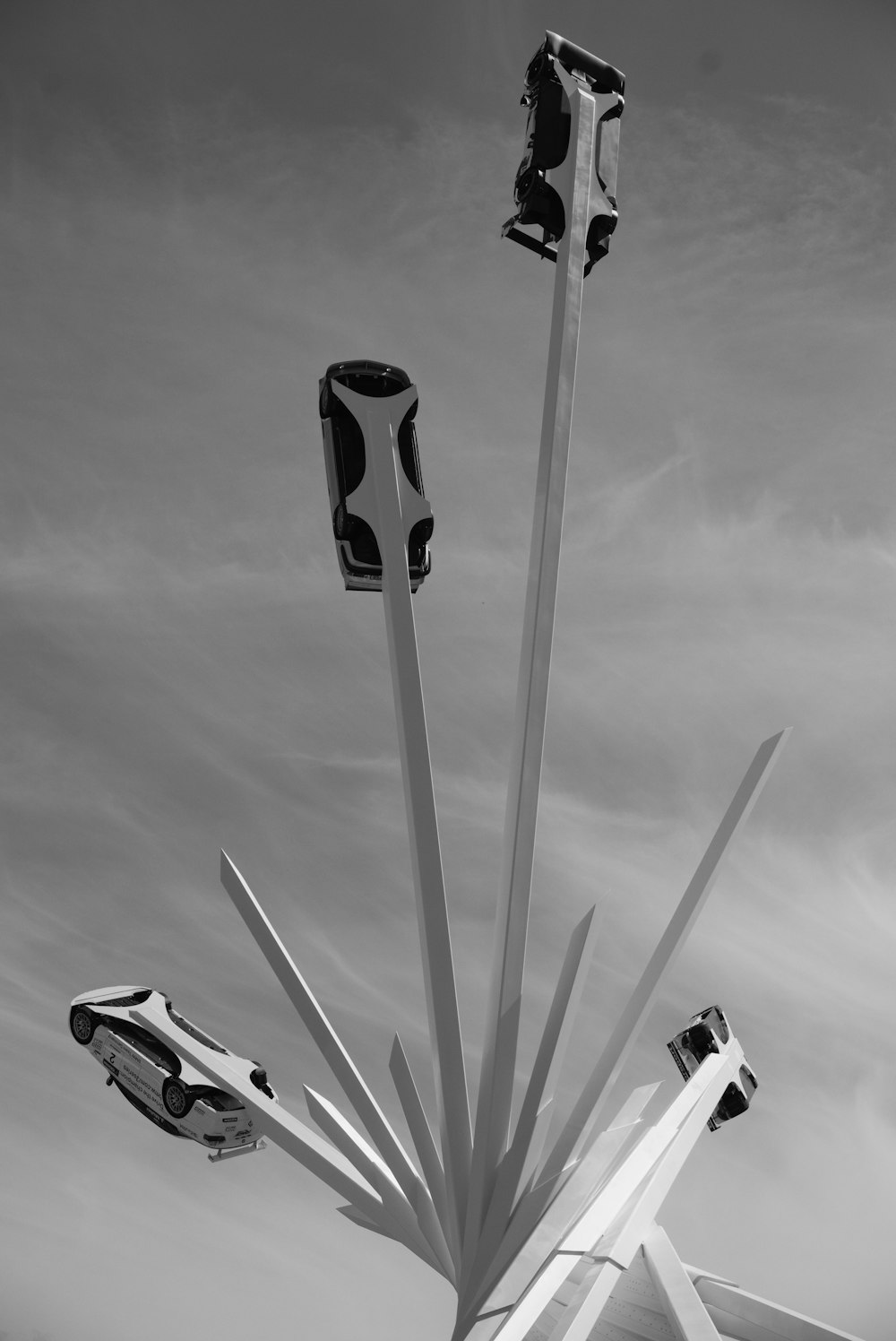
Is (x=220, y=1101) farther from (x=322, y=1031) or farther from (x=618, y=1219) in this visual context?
(x=618, y=1219)

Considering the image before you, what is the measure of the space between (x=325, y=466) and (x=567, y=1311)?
843cm

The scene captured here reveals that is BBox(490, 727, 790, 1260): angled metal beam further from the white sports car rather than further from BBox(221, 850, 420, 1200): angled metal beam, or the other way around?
the white sports car

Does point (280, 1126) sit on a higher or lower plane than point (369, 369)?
lower

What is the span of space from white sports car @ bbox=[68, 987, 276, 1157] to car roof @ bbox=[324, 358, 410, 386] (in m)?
8.93

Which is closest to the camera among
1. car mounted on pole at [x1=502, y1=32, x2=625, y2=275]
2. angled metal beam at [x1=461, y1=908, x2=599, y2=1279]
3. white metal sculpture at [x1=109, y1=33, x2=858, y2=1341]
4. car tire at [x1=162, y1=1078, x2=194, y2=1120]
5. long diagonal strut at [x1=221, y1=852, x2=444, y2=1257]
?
white metal sculpture at [x1=109, y1=33, x2=858, y2=1341]

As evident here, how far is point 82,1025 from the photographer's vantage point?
49.8ft

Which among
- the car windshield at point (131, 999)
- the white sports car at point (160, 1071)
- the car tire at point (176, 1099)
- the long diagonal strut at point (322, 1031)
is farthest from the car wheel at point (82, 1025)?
the long diagonal strut at point (322, 1031)

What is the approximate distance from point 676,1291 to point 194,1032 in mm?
7169

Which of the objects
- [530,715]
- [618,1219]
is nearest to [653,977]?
[618,1219]

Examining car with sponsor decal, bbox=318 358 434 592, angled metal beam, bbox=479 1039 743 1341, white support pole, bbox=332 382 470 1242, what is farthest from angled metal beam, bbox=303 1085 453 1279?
car with sponsor decal, bbox=318 358 434 592

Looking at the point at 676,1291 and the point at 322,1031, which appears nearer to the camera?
the point at 676,1291

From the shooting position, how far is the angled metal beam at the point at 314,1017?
440 inches

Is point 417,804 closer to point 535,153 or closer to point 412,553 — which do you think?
point 412,553

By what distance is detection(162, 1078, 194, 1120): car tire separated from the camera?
539 inches
